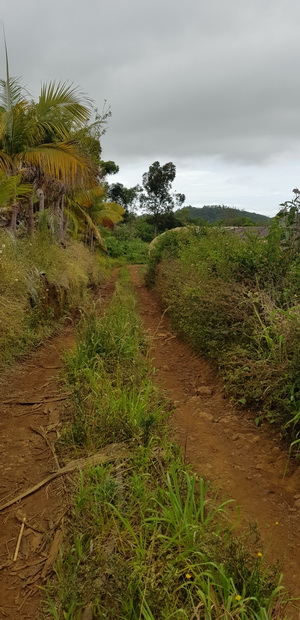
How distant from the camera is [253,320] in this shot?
16.0ft

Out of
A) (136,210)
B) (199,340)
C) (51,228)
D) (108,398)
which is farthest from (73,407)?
(136,210)

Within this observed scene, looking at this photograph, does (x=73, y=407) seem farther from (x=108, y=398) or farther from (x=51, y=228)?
(x=51, y=228)

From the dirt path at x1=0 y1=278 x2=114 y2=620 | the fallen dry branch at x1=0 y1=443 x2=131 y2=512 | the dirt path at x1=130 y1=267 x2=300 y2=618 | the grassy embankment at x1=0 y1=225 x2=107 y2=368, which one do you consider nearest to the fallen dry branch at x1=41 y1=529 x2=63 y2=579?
the dirt path at x1=0 y1=278 x2=114 y2=620

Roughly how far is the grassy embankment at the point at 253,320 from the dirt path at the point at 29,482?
168cm

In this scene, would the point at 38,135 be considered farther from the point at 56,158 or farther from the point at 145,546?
the point at 145,546

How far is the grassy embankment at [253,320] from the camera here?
12.4 feet

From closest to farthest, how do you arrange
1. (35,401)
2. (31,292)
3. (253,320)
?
(35,401) → (253,320) → (31,292)

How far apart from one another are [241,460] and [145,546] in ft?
4.77

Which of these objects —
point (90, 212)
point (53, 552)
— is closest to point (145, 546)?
point (53, 552)

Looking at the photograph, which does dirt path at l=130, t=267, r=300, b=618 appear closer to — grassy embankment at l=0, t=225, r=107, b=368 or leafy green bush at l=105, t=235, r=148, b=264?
grassy embankment at l=0, t=225, r=107, b=368

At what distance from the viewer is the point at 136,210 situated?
45.6 meters

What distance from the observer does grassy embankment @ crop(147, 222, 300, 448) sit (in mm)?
3783

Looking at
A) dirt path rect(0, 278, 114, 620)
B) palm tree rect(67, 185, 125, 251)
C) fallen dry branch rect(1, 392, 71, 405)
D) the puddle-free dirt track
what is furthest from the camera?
palm tree rect(67, 185, 125, 251)

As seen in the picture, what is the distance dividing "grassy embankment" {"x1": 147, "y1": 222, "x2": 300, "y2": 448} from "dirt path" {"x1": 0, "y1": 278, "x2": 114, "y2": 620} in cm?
168
